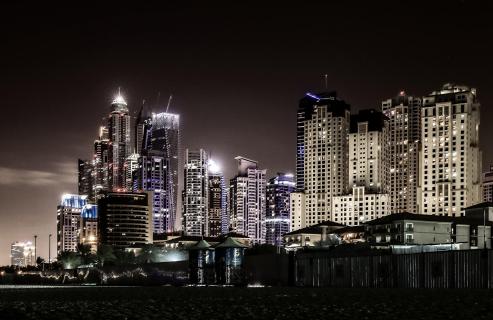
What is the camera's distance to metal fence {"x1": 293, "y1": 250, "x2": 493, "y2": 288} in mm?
58031

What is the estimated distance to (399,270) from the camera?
220 ft

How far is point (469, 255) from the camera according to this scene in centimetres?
5822

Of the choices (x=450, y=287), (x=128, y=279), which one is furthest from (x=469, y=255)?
(x=128, y=279)

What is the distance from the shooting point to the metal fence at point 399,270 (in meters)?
58.0

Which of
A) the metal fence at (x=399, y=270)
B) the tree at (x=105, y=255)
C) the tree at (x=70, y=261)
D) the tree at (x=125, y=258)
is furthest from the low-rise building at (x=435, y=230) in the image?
Answer: the tree at (x=70, y=261)

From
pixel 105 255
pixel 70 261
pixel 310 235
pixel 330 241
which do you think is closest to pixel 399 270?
pixel 330 241

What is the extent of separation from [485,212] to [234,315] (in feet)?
406

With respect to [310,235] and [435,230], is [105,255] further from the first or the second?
[435,230]

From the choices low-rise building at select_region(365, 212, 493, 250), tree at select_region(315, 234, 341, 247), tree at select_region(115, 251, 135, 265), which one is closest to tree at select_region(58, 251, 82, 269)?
tree at select_region(115, 251, 135, 265)

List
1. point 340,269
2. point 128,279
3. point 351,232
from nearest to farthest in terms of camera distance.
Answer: point 340,269, point 128,279, point 351,232

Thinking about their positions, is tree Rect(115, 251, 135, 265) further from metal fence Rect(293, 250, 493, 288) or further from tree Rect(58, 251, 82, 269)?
metal fence Rect(293, 250, 493, 288)

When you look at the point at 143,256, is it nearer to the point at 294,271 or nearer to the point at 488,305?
the point at 294,271

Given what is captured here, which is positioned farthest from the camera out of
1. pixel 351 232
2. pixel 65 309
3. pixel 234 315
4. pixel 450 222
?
pixel 351 232

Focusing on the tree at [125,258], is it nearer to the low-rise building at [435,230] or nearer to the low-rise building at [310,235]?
the low-rise building at [310,235]
